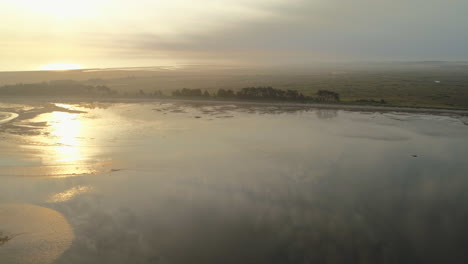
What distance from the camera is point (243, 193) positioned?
11719mm

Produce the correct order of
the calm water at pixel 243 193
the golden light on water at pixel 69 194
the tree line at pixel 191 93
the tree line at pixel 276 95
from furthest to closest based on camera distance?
the tree line at pixel 191 93 → the tree line at pixel 276 95 → the golden light on water at pixel 69 194 → the calm water at pixel 243 193

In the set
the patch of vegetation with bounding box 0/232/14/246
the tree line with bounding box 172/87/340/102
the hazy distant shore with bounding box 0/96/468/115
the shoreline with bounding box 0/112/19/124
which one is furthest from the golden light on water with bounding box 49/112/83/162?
the tree line with bounding box 172/87/340/102

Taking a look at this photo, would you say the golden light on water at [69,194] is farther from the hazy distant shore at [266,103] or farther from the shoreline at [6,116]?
the hazy distant shore at [266,103]

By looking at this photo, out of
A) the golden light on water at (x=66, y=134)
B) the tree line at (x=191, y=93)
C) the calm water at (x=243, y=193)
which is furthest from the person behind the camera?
the tree line at (x=191, y=93)

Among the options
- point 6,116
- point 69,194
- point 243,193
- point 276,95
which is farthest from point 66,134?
point 276,95

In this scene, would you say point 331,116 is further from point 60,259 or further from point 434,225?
point 60,259

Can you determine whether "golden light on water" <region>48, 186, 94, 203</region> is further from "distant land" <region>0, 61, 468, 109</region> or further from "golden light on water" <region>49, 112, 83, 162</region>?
"distant land" <region>0, 61, 468, 109</region>

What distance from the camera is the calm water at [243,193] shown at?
855 centimetres

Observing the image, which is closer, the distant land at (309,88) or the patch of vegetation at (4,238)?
the patch of vegetation at (4,238)

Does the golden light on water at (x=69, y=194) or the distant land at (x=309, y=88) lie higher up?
the distant land at (x=309, y=88)

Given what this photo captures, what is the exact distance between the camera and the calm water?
855 cm

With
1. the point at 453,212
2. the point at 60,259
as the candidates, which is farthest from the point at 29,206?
the point at 453,212

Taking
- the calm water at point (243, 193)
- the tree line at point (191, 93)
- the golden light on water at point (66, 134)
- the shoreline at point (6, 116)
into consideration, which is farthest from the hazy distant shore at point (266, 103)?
the golden light on water at point (66, 134)

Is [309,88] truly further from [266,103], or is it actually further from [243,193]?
[243,193]
